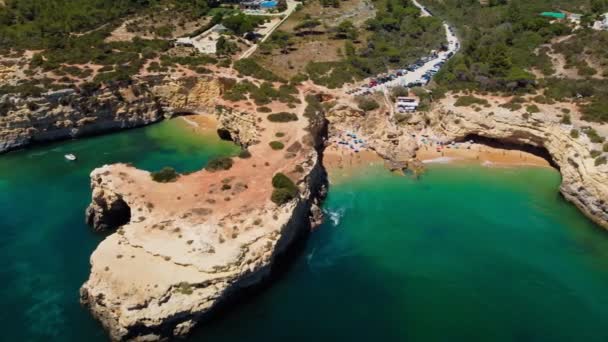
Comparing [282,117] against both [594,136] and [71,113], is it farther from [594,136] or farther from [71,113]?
[594,136]

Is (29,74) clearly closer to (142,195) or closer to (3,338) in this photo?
(142,195)

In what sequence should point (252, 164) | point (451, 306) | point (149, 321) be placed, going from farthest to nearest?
point (252, 164) < point (451, 306) < point (149, 321)

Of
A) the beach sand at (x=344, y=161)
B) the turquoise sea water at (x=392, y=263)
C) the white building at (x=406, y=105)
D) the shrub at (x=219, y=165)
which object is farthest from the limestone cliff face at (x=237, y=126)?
the white building at (x=406, y=105)

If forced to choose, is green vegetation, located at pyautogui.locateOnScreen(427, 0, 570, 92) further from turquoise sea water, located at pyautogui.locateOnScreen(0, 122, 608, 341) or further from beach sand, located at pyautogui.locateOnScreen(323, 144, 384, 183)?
beach sand, located at pyautogui.locateOnScreen(323, 144, 384, 183)

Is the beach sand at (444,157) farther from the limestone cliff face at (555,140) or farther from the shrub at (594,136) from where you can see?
the shrub at (594,136)

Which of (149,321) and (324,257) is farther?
(324,257)

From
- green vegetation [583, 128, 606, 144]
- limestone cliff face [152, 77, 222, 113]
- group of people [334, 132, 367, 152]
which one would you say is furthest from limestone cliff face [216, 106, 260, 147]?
green vegetation [583, 128, 606, 144]

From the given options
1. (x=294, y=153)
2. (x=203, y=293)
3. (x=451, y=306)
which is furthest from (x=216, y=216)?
(x=451, y=306)
